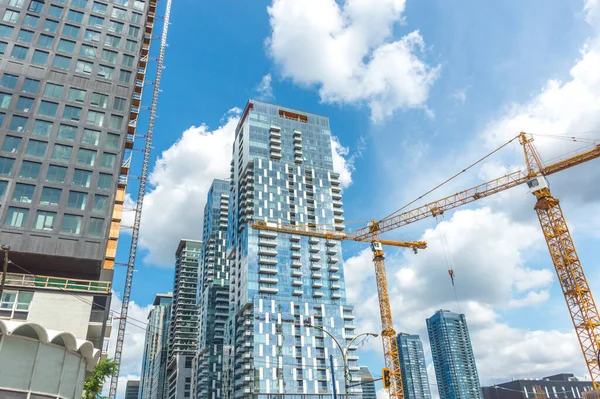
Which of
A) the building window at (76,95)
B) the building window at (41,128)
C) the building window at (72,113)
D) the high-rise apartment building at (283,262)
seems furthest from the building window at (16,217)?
the high-rise apartment building at (283,262)

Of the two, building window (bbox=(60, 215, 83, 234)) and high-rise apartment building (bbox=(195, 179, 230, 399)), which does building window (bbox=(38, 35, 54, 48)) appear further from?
high-rise apartment building (bbox=(195, 179, 230, 399))

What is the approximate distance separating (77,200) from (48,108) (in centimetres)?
1465

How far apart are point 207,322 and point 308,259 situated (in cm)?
5702

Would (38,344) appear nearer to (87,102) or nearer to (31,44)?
(87,102)

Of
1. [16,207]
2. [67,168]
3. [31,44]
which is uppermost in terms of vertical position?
[31,44]

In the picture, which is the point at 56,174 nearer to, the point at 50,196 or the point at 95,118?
the point at 50,196

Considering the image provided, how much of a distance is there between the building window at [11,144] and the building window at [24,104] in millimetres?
4622

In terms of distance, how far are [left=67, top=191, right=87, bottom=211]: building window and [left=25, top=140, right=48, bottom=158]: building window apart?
6.66m

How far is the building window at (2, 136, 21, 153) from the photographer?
58.2 meters

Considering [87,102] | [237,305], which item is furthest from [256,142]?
[87,102]

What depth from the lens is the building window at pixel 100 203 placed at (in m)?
59.4

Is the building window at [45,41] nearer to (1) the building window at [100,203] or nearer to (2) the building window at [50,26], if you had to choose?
(2) the building window at [50,26]

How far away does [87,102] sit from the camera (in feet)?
217

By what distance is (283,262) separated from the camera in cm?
13275
